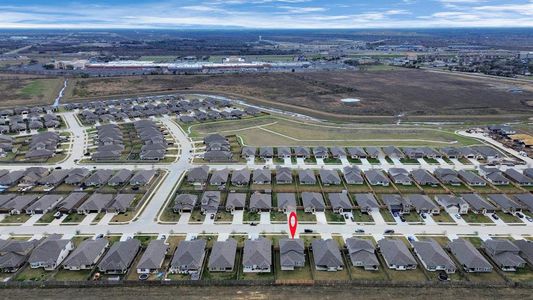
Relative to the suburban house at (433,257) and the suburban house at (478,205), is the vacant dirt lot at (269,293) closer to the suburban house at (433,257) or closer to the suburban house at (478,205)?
the suburban house at (433,257)

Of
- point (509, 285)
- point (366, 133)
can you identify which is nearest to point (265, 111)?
point (366, 133)

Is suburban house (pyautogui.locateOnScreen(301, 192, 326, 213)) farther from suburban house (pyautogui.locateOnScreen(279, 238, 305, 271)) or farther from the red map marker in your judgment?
suburban house (pyautogui.locateOnScreen(279, 238, 305, 271))

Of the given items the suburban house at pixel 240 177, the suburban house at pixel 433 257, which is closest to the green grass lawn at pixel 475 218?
the suburban house at pixel 433 257

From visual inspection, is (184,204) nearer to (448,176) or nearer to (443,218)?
(443,218)

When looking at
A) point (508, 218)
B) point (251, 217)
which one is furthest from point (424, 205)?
point (251, 217)

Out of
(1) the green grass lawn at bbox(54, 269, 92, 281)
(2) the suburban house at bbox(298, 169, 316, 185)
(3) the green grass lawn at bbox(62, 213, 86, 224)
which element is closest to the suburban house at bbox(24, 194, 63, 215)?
(3) the green grass lawn at bbox(62, 213, 86, 224)
